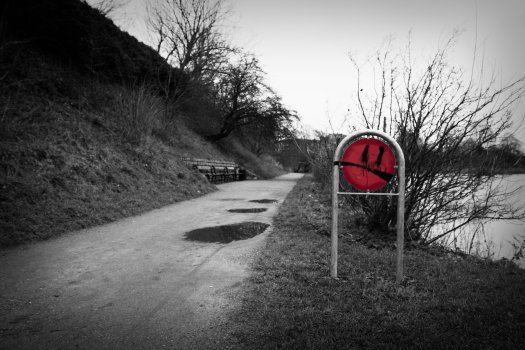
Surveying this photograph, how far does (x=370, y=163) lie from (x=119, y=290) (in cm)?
311

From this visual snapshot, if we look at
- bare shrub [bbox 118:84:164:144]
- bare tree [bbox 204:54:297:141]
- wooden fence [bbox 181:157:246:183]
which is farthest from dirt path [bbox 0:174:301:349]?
bare tree [bbox 204:54:297:141]

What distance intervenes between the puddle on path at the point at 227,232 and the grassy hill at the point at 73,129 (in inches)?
84.6

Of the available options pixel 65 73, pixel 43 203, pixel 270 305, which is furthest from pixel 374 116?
pixel 65 73

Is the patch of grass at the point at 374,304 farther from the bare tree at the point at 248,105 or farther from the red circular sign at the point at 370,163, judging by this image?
the bare tree at the point at 248,105

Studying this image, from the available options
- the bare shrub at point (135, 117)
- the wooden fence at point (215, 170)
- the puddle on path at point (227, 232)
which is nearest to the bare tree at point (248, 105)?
the wooden fence at point (215, 170)

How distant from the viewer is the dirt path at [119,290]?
104 inches

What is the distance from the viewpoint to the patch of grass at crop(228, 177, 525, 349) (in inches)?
103

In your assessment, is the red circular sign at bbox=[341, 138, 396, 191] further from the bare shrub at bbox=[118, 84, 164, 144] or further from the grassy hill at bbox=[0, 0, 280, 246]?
the bare shrub at bbox=[118, 84, 164, 144]

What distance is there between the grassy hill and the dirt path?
1.15m

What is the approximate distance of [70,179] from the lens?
296 inches

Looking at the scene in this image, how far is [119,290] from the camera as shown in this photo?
3514 mm

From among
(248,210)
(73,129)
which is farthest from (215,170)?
(248,210)

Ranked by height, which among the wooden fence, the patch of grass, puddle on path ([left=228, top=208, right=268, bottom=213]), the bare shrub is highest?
the bare shrub

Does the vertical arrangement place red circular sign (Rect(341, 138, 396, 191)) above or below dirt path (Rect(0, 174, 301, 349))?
above
